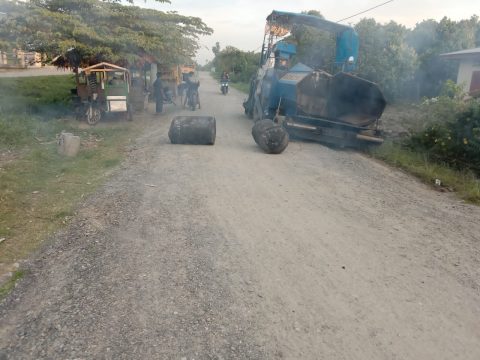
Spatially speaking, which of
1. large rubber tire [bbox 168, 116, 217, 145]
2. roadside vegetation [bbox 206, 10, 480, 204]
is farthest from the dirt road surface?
large rubber tire [bbox 168, 116, 217, 145]

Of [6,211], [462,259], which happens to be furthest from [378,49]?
[6,211]

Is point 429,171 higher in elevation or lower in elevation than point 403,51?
lower

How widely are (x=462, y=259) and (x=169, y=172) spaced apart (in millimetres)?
5129

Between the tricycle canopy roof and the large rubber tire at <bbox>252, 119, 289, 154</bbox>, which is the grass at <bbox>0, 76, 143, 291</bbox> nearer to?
the tricycle canopy roof

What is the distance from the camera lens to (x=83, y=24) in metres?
13.0

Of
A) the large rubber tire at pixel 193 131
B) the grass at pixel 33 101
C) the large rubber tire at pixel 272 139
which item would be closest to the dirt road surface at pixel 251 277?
the large rubber tire at pixel 272 139

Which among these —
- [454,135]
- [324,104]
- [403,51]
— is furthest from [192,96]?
[454,135]

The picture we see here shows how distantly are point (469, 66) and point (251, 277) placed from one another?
19.9 m

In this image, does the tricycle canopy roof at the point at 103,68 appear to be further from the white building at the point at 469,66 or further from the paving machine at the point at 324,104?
the white building at the point at 469,66

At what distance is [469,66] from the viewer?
65.1 feet

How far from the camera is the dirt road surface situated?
331cm

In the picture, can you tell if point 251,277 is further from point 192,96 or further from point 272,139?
point 192,96

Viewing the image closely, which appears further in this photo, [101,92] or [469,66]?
[469,66]

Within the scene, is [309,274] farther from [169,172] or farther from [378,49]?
[378,49]
